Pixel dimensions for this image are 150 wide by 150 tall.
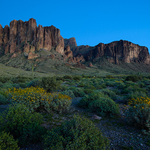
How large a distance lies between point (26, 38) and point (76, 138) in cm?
11762

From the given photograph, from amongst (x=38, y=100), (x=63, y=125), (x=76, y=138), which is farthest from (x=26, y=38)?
(x=76, y=138)

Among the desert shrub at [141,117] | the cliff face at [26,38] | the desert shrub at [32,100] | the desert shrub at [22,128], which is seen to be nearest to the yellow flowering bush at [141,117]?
the desert shrub at [141,117]

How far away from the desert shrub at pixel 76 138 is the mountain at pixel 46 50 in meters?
72.1

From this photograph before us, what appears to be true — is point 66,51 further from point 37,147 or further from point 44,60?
point 37,147

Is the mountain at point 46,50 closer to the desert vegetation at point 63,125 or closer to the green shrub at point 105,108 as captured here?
the desert vegetation at point 63,125

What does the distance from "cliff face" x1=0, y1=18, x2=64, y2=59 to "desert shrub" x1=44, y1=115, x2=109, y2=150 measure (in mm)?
98887

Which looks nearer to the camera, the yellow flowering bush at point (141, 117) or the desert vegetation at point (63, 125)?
the desert vegetation at point (63, 125)

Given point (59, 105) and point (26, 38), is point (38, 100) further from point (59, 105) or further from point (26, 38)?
point (26, 38)

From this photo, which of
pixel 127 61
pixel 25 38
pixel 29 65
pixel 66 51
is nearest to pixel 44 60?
pixel 29 65

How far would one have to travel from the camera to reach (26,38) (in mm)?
103125

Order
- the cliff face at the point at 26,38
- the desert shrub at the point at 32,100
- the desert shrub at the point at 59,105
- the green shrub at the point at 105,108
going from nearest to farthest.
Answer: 1. the desert shrub at the point at 32,100
2. the green shrub at the point at 105,108
3. the desert shrub at the point at 59,105
4. the cliff face at the point at 26,38

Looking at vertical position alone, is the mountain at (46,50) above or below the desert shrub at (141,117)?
above

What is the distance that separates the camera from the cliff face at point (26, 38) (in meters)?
94.8

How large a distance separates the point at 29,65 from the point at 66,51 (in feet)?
Answer: 216
